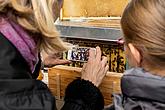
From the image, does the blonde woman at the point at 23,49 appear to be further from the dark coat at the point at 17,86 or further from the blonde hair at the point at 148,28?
the blonde hair at the point at 148,28

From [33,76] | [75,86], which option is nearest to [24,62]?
[33,76]

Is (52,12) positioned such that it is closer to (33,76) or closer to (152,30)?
(33,76)

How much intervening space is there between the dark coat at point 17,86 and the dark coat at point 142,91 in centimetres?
20

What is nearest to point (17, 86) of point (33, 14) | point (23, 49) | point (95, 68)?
point (23, 49)

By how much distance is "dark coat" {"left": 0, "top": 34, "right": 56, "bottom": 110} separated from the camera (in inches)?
38.4

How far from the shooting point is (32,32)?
1054 millimetres

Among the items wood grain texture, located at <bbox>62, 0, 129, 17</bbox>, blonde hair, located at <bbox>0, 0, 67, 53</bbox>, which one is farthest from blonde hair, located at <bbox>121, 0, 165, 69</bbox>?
wood grain texture, located at <bbox>62, 0, 129, 17</bbox>

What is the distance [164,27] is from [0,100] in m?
0.45

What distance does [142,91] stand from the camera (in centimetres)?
96

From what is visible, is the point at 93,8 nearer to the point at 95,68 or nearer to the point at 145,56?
the point at 95,68

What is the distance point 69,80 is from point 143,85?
1.34ft

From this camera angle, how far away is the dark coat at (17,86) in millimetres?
975

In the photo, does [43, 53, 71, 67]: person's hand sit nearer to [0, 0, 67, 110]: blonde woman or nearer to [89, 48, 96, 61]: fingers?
[89, 48, 96, 61]: fingers

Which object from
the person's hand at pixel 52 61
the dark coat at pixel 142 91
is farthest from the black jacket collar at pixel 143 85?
the person's hand at pixel 52 61
